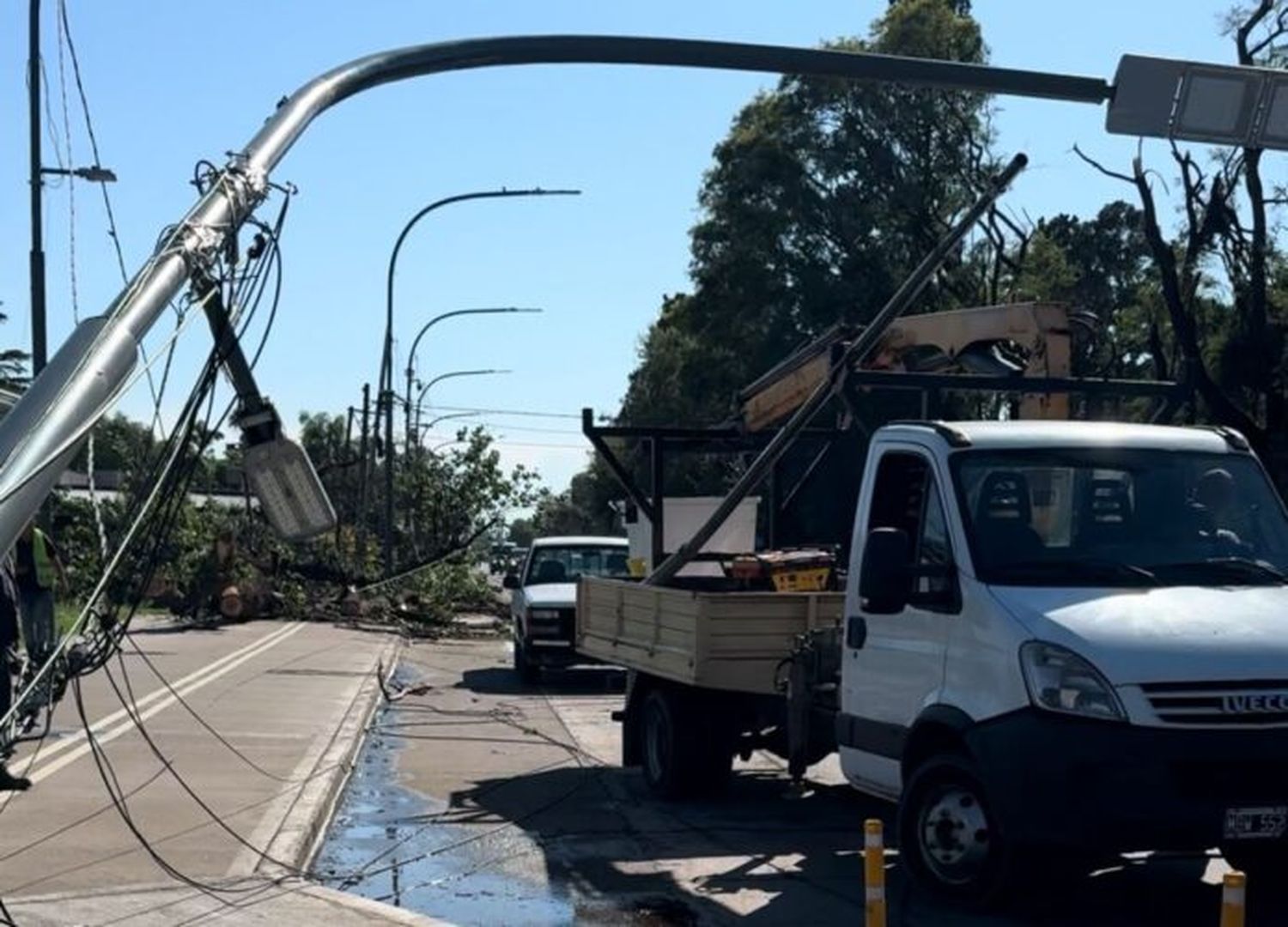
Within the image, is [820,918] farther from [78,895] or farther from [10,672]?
[10,672]

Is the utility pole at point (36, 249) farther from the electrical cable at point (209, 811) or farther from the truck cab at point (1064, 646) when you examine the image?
the truck cab at point (1064, 646)

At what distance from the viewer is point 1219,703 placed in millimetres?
7383

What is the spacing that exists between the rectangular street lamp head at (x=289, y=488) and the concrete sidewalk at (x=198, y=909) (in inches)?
77.8

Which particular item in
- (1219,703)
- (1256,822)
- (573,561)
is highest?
(573,561)

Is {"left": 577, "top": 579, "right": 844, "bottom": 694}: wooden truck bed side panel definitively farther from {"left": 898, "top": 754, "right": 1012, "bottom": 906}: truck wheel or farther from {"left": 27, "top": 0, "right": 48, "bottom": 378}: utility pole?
{"left": 27, "top": 0, "right": 48, "bottom": 378}: utility pole

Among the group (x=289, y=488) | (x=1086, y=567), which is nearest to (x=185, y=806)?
(x=289, y=488)

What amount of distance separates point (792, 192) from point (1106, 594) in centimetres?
3628

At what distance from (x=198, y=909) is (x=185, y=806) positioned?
8.90 ft

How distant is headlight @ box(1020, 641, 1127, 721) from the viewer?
740cm

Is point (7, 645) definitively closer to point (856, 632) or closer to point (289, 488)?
point (289, 488)

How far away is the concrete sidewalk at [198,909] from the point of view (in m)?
7.93

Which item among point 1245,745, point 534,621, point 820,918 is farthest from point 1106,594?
point 534,621

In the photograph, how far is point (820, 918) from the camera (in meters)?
8.38

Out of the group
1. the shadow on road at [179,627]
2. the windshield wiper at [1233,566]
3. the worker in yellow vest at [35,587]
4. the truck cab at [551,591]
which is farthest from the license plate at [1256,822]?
the shadow on road at [179,627]
